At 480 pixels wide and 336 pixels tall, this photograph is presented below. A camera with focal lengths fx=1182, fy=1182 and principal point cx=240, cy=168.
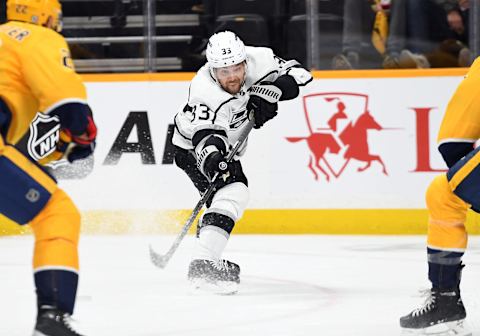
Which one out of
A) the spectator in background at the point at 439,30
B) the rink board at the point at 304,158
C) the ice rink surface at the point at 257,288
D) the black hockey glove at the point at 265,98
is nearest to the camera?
the ice rink surface at the point at 257,288

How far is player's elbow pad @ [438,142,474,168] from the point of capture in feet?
11.3

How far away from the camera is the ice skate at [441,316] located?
351 centimetres

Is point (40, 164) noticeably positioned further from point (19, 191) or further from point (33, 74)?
point (33, 74)

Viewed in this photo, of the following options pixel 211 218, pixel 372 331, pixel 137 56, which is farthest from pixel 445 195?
pixel 137 56

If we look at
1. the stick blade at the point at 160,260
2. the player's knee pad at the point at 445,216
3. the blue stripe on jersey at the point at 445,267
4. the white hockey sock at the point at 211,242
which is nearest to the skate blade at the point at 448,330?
the blue stripe on jersey at the point at 445,267

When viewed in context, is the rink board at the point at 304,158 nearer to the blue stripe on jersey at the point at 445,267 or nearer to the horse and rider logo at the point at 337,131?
the horse and rider logo at the point at 337,131

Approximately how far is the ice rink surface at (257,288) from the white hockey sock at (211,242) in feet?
0.56

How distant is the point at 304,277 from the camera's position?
5172mm

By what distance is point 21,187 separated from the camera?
10.1ft

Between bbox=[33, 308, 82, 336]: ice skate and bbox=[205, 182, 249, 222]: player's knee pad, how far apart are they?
69.9 inches

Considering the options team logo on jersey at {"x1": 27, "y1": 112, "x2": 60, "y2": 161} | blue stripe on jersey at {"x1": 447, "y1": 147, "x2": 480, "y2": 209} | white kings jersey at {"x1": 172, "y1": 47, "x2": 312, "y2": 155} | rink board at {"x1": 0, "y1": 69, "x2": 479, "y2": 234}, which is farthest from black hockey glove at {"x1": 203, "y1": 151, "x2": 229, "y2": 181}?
rink board at {"x1": 0, "y1": 69, "x2": 479, "y2": 234}

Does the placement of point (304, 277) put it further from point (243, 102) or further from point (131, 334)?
point (131, 334)

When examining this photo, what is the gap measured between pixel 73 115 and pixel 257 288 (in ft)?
6.46

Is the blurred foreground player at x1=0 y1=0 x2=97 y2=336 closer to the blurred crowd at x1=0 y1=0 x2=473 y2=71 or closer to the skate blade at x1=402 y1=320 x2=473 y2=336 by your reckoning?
the skate blade at x1=402 y1=320 x2=473 y2=336
